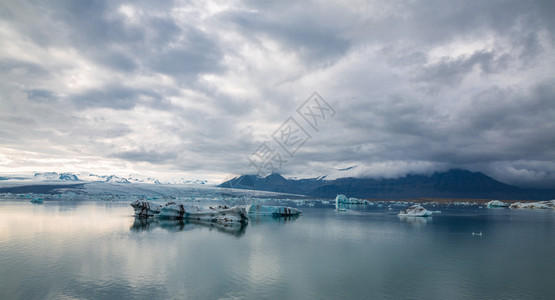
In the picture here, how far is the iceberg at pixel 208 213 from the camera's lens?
168 feet

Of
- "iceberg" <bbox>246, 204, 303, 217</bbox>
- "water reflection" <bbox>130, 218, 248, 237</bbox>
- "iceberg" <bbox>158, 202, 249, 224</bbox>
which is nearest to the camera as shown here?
"water reflection" <bbox>130, 218, 248, 237</bbox>

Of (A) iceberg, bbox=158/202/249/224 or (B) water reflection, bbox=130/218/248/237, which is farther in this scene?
(A) iceberg, bbox=158/202/249/224

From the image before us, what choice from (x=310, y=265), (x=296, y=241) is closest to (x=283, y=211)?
(x=296, y=241)

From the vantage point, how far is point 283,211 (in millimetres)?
73000

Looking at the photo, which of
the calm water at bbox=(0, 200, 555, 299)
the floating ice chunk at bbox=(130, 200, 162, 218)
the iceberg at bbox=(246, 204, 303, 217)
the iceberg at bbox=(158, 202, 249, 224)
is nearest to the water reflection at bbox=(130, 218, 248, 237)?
the iceberg at bbox=(158, 202, 249, 224)

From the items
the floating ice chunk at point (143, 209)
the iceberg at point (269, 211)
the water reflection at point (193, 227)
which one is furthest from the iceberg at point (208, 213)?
the iceberg at point (269, 211)

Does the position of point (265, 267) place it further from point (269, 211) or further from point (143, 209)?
point (269, 211)

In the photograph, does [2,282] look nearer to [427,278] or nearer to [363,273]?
[363,273]

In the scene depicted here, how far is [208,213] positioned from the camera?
54938 millimetres

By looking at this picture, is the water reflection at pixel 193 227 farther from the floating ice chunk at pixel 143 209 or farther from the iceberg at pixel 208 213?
the floating ice chunk at pixel 143 209

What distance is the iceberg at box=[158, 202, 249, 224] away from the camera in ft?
168

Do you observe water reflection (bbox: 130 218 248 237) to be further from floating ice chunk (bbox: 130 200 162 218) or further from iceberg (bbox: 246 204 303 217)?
iceberg (bbox: 246 204 303 217)

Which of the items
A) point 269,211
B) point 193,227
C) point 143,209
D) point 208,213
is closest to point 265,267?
point 193,227

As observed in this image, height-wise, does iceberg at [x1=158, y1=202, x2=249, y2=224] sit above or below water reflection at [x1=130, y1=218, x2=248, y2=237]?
above
